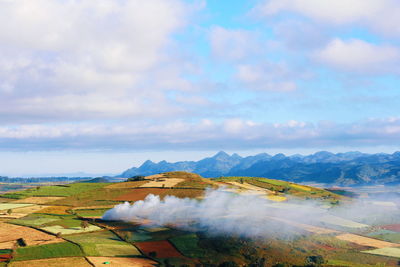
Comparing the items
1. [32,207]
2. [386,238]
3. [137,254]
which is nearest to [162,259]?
[137,254]

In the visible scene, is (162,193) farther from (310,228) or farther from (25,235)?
(310,228)

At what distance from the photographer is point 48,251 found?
325ft

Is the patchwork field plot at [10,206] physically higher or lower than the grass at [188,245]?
higher

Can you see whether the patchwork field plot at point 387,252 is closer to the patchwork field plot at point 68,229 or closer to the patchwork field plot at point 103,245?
the patchwork field plot at point 103,245

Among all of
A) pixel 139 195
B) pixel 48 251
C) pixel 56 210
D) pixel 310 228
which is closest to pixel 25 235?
pixel 48 251

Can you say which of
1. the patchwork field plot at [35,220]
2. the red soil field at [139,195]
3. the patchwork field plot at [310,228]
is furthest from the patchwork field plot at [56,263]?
the red soil field at [139,195]

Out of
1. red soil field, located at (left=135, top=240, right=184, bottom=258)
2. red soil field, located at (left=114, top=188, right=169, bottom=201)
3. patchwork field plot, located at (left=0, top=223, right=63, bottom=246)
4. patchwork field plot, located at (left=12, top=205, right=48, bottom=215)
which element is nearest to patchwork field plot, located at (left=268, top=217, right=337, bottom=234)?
red soil field, located at (left=135, top=240, right=184, bottom=258)

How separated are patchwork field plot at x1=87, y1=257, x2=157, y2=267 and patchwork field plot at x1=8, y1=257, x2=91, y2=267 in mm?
2275

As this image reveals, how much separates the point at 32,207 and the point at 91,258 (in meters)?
97.3

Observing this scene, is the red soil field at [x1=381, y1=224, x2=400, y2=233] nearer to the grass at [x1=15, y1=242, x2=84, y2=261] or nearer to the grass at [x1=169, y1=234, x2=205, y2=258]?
the grass at [x1=169, y1=234, x2=205, y2=258]

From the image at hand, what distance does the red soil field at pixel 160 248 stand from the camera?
98.3 metres

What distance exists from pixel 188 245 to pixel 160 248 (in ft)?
25.2

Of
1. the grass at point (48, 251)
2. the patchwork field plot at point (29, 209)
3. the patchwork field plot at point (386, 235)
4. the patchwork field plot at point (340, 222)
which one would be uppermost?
the patchwork field plot at point (29, 209)

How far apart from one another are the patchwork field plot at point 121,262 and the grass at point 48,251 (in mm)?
6981
